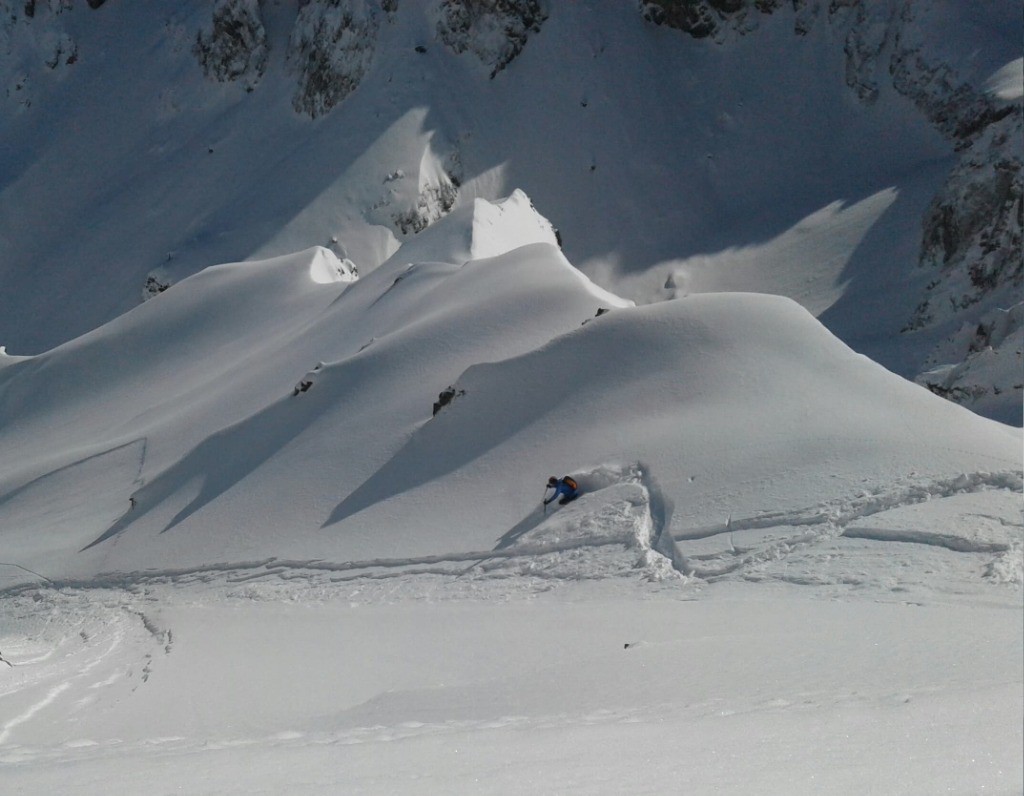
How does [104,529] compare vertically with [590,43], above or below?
below

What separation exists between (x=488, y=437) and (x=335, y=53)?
3198cm

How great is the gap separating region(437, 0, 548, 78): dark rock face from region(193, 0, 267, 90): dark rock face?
727cm

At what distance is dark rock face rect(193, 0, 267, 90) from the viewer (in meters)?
45.4

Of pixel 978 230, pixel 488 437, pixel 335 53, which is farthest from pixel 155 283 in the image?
pixel 488 437

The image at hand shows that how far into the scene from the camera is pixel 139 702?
9.30 metres

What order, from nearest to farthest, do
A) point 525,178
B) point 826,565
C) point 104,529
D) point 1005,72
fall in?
point 826,565 → point 104,529 → point 1005,72 → point 525,178

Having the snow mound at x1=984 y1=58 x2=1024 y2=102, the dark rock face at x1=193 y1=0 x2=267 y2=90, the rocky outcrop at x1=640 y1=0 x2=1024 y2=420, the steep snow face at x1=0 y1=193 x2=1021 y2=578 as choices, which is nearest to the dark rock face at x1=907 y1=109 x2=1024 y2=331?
the rocky outcrop at x1=640 y1=0 x2=1024 y2=420

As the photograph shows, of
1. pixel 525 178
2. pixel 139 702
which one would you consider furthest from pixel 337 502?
pixel 525 178

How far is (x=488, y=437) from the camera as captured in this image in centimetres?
1488

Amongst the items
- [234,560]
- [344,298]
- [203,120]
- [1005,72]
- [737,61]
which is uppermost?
[203,120]

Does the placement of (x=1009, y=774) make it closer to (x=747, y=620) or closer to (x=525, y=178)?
(x=747, y=620)

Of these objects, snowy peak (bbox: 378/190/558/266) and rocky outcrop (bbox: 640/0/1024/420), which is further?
snowy peak (bbox: 378/190/558/266)

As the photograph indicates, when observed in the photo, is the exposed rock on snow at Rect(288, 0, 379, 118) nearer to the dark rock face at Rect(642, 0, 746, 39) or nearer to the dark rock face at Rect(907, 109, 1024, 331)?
the dark rock face at Rect(642, 0, 746, 39)

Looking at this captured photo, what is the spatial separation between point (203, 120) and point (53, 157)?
19.1 ft
